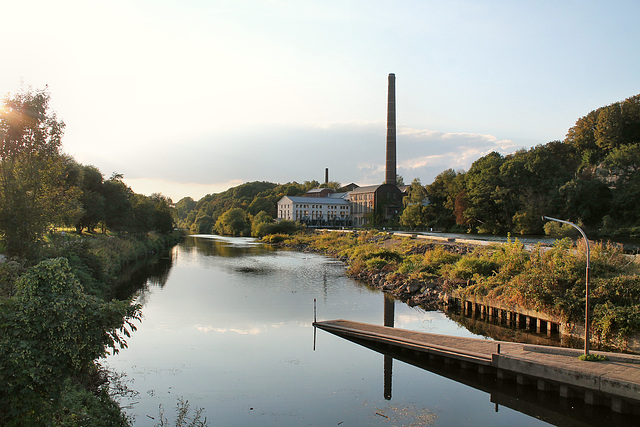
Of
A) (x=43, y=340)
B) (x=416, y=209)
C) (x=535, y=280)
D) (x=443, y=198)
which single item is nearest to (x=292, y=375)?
(x=43, y=340)

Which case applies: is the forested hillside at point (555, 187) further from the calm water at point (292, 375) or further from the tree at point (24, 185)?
the tree at point (24, 185)

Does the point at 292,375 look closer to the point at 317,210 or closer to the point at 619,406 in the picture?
the point at 619,406

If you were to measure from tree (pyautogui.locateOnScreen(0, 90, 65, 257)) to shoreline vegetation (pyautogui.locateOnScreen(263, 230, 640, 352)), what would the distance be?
21.2 meters

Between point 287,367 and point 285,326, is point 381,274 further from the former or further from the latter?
point 287,367

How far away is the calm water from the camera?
13133 mm

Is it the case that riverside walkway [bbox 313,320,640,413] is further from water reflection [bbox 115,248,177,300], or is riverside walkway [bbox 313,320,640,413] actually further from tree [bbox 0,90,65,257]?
water reflection [bbox 115,248,177,300]

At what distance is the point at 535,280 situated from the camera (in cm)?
2134

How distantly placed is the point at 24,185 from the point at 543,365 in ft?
69.6

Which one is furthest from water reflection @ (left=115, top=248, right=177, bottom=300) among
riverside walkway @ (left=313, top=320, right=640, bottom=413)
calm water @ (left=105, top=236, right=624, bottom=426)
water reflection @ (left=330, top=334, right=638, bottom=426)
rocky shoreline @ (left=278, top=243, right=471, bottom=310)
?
water reflection @ (left=330, top=334, right=638, bottom=426)

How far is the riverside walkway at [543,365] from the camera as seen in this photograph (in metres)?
13.0

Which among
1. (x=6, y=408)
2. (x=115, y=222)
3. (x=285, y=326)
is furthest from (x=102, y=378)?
(x=115, y=222)

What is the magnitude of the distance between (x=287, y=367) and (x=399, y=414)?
519 centimetres

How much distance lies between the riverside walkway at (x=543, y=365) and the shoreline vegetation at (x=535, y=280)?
3.41 metres

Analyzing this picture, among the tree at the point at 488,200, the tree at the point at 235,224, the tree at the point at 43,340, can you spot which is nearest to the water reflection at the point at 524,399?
the tree at the point at 43,340
